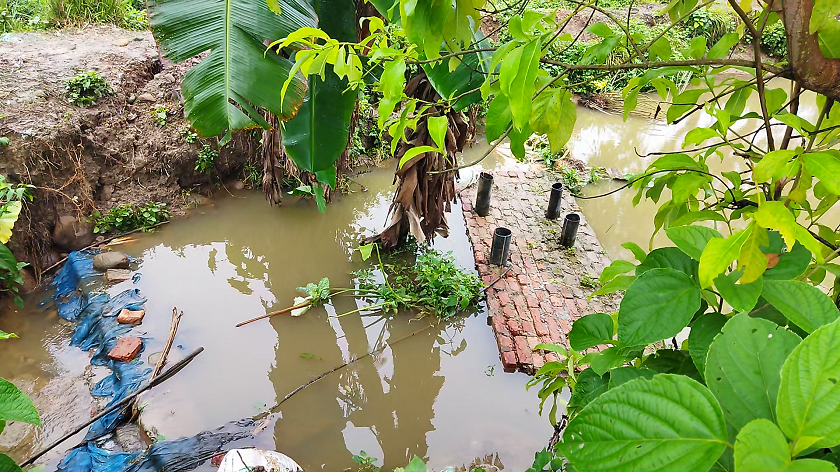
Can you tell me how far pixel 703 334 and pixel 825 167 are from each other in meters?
0.28

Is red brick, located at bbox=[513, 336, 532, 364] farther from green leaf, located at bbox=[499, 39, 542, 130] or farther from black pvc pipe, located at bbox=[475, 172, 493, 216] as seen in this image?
green leaf, located at bbox=[499, 39, 542, 130]

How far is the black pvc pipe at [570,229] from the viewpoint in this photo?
153 inches

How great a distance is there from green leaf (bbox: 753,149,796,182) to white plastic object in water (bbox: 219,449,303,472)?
2099mm

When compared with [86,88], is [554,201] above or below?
below

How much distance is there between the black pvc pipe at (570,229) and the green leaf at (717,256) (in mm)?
3344

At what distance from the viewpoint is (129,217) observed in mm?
4020

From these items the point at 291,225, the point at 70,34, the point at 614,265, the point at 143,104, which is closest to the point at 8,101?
the point at 143,104

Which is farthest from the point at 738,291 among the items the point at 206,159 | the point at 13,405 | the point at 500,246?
the point at 206,159

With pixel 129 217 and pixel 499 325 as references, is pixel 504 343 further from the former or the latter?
pixel 129 217

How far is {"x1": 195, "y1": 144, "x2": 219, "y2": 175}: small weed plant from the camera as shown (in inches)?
174

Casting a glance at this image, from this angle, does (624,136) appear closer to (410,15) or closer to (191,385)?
(191,385)

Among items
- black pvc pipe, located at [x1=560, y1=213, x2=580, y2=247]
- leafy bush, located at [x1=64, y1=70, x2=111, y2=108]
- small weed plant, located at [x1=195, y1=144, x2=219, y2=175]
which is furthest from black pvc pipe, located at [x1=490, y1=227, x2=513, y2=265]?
leafy bush, located at [x1=64, y1=70, x2=111, y2=108]

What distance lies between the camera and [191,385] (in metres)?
2.88

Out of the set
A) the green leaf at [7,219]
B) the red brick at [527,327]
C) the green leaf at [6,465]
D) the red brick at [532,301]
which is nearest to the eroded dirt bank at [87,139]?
the green leaf at [7,219]
